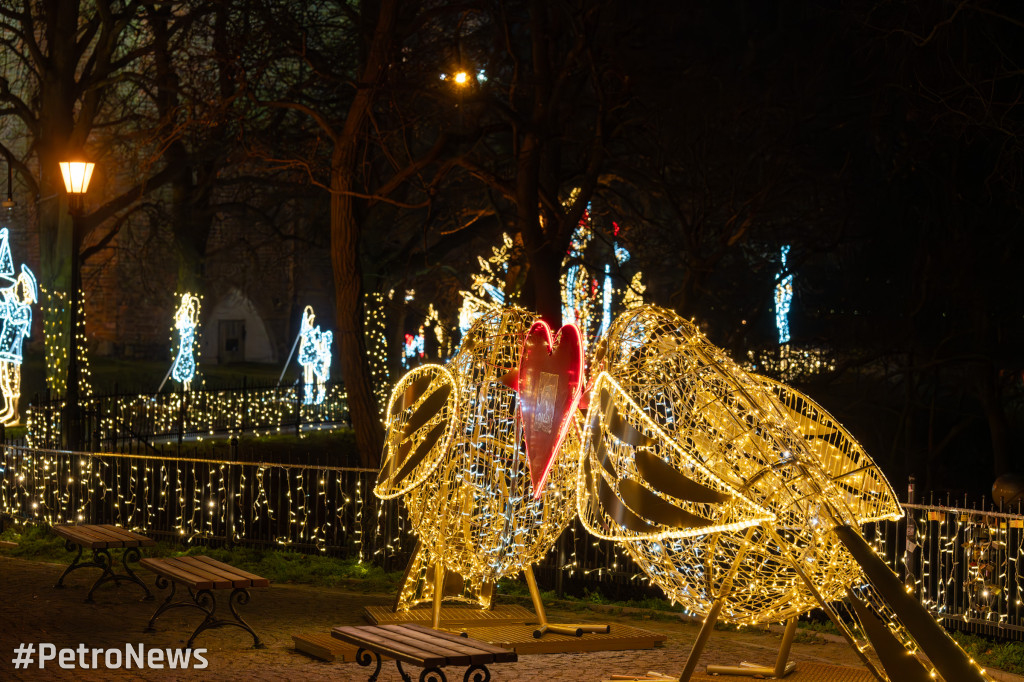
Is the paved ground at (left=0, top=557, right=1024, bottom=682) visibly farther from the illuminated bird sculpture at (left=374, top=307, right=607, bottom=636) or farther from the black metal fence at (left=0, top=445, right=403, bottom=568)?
the black metal fence at (left=0, top=445, right=403, bottom=568)

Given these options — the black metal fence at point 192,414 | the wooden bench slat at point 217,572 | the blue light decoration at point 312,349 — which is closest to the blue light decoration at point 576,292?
the black metal fence at point 192,414

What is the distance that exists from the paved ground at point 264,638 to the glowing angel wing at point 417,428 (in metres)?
1.31

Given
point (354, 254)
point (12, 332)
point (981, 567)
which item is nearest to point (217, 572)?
point (981, 567)

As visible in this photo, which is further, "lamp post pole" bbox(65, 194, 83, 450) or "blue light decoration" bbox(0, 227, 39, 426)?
"blue light decoration" bbox(0, 227, 39, 426)

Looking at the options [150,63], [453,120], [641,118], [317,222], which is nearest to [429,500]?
[641,118]

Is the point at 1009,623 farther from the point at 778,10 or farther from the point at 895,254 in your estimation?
the point at 778,10

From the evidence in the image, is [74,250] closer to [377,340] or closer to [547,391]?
[547,391]

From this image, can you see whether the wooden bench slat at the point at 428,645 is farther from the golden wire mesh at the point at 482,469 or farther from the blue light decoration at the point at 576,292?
the blue light decoration at the point at 576,292

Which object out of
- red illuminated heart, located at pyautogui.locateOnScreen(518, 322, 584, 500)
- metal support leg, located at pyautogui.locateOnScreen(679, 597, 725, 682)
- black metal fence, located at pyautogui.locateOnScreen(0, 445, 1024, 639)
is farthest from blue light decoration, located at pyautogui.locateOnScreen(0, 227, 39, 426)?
Answer: metal support leg, located at pyautogui.locateOnScreen(679, 597, 725, 682)

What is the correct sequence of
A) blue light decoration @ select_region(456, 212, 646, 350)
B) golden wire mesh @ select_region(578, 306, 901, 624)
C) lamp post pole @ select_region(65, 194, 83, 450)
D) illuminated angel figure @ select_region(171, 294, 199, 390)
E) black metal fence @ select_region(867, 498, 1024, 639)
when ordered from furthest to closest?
illuminated angel figure @ select_region(171, 294, 199, 390)
blue light decoration @ select_region(456, 212, 646, 350)
lamp post pole @ select_region(65, 194, 83, 450)
black metal fence @ select_region(867, 498, 1024, 639)
golden wire mesh @ select_region(578, 306, 901, 624)

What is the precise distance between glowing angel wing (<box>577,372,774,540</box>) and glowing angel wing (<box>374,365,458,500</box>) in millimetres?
1325

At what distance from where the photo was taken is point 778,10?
20906mm

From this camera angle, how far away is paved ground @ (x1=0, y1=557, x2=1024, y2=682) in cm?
748

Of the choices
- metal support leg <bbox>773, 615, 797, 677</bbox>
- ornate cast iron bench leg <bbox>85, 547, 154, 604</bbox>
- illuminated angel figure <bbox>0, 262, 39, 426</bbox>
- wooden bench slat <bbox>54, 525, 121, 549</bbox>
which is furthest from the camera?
illuminated angel figure <bbox>0, 262, 39, 426</bbox>
